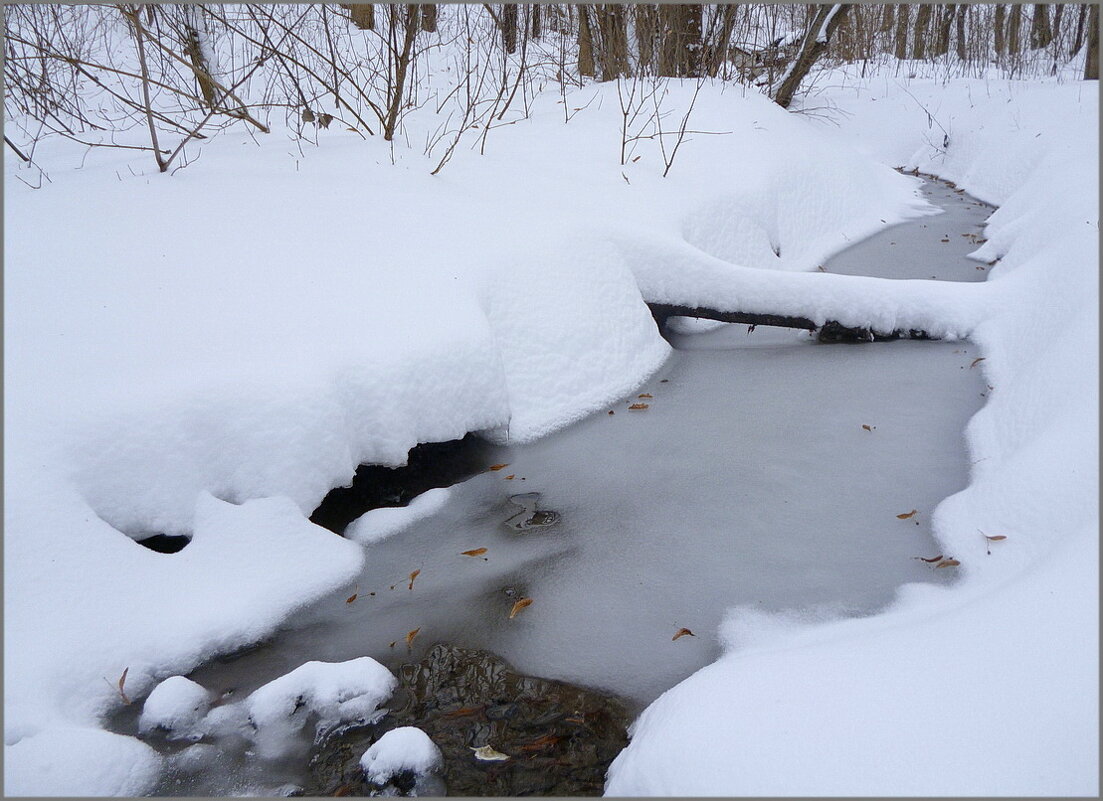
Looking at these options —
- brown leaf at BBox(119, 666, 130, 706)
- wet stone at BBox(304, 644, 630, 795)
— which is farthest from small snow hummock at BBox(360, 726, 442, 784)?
brown leaf at BBox(119, 666, 130, 706)

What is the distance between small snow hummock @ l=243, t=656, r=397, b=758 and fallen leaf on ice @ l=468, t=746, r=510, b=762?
13.1 inches

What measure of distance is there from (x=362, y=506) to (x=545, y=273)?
167cm

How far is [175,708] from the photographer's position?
2.13m

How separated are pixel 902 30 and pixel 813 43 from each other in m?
10.1

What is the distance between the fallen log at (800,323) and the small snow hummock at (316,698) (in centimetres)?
296

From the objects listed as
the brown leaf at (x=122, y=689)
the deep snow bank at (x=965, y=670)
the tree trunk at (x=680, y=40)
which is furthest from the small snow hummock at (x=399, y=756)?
the tree trunk at (x=680, y=40)

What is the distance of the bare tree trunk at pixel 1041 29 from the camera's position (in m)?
14.4

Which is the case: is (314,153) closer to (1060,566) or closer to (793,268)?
(793,268)

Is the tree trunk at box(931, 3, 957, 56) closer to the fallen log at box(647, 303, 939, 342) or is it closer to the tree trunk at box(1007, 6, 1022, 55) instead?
the tree trunk at box(1007, 6, 1022, 55)

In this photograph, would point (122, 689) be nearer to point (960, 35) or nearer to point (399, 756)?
point (399, 756)

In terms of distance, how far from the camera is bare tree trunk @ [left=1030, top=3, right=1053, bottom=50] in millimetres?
14383

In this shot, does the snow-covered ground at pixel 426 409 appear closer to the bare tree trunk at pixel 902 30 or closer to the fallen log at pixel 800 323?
the fallen log at pixel 800 323

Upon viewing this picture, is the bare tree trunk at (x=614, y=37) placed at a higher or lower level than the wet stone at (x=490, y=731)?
higher

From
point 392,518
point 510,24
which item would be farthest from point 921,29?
point 392,518
